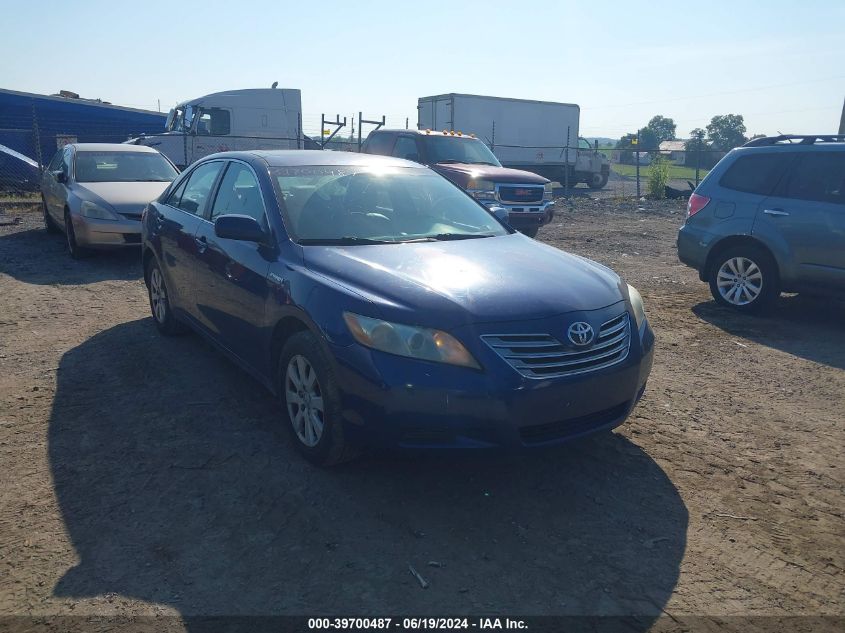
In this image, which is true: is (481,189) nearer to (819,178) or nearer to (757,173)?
(757,173)

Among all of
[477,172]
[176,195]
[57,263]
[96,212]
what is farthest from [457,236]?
[477,172]

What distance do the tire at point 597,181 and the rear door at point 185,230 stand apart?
27.0m

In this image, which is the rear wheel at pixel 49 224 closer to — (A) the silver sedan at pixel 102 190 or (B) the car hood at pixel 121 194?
(A) the silver sedan at pixel 102 190

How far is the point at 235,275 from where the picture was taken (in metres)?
4.71

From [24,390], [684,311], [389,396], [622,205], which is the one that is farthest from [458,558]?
A: [622,205]

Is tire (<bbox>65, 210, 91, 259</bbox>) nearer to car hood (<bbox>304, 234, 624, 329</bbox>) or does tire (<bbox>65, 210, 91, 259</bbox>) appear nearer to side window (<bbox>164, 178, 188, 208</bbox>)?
side window (<bbox>164, 178, 188, 208</bbox>)

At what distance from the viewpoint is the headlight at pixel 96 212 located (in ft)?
31.9

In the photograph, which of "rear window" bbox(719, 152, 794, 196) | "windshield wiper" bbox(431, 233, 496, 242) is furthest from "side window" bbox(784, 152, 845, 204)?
"windshield wiper" bbox(431, 233, 496, 242)

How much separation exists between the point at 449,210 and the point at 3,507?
10.6 feet

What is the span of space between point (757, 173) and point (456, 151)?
23.9ft

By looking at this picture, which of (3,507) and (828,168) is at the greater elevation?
(828,168)

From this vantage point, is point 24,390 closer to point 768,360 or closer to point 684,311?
point 768,360

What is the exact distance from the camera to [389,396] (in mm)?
3414

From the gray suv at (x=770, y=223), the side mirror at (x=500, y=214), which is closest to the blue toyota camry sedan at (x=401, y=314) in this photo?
the side mirror at (x=500, y=214)
